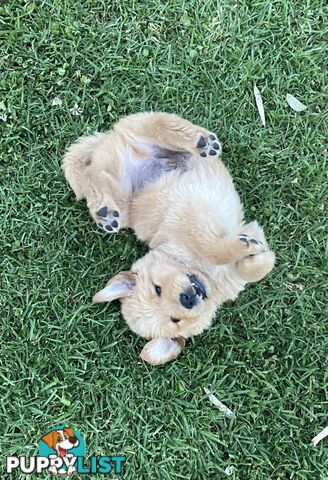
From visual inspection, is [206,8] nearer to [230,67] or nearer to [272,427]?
[230,67]

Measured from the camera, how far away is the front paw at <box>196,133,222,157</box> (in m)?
4.29

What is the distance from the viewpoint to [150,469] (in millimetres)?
4625

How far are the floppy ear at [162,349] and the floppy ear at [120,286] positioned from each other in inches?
16.4

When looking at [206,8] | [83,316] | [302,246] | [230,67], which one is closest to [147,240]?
[83,316]

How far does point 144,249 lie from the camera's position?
195 inches

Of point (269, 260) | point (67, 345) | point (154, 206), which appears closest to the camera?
point (269, 260)

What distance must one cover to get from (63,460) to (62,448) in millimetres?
88

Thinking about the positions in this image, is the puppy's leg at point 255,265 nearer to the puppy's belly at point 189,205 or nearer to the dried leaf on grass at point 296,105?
the puppy's belly at point 189,205

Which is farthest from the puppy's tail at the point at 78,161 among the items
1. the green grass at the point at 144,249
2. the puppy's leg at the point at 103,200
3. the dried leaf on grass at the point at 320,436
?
the dried leaf on grass at the point at 320,436

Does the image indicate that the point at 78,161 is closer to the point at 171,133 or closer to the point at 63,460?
the point at 171,133

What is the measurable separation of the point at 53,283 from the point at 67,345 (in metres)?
0.49

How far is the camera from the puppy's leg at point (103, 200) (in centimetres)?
434

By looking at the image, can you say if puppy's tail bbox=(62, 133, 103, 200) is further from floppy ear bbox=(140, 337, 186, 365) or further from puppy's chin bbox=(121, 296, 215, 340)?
floppy ear bbox=(140, 337, 186, 365)

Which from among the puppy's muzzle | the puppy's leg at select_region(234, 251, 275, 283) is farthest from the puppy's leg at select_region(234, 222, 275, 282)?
the puppy's muzzle
